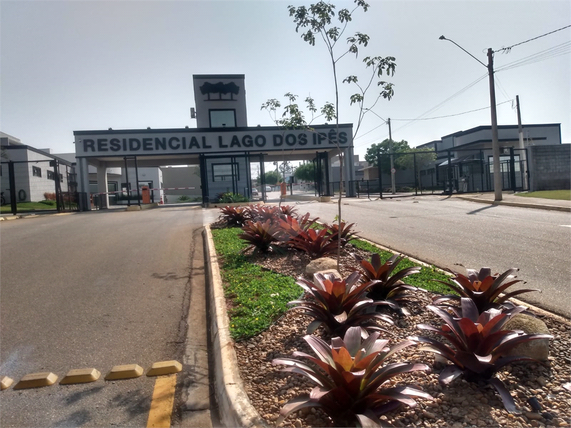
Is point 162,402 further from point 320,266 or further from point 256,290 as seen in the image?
point 320,266

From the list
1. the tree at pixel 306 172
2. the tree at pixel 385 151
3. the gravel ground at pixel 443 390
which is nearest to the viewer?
the gravel ground at pixel 443 390

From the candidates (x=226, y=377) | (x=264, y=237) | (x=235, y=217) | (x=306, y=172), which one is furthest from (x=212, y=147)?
(x=306, y=172)

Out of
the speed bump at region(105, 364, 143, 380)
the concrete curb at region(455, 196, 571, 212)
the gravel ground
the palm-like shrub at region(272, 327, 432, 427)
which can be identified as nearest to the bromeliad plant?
the gravel ground

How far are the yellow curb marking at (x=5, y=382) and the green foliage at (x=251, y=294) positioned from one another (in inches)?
80.3

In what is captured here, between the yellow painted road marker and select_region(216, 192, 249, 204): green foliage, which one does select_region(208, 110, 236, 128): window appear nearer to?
select_region(216, 192, 249, 204): green foliage

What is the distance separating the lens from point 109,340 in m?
5.28

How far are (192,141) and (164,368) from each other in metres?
27.9

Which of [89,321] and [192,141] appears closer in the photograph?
[89,321]

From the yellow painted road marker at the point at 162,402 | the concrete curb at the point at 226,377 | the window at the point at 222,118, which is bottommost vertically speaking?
the yellow painted road marker at the point at 162,402

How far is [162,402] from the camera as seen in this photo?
152 inches

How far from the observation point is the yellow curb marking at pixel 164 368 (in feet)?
14.5

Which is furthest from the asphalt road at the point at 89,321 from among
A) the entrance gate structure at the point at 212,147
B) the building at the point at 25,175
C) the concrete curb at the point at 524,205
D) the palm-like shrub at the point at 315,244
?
the building at the point at 25,175

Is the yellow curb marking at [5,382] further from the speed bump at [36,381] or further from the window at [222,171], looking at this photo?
the window at [222,171]

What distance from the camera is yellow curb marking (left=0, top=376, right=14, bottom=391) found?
13.9ft
